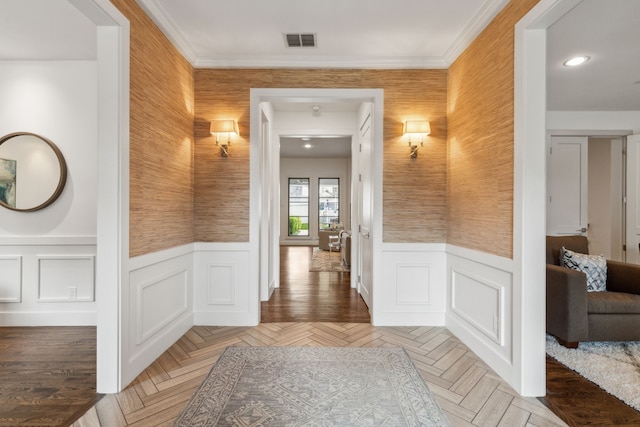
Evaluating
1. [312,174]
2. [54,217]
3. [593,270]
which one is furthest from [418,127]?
[312,174]

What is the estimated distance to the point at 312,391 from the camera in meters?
2.11

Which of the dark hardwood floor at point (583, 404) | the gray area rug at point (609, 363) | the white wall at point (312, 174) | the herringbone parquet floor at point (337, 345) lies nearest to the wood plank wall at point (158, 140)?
the herringbone parquet floor at point (337, 345)

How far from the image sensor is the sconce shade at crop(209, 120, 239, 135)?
10.5 feet

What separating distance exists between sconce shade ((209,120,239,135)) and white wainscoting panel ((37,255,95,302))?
6.10ft

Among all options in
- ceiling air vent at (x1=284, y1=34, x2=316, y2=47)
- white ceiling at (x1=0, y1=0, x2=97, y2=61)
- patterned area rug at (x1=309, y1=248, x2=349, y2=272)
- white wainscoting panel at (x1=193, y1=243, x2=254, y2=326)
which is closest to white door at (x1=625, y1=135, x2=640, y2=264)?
patterned area rug at (x1=309, y1=248, x2=349, y2=272)

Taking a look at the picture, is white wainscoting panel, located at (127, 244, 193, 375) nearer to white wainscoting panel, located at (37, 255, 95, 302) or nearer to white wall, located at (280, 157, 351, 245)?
white wainscoting panel, located at (37, 255, 95, 302)

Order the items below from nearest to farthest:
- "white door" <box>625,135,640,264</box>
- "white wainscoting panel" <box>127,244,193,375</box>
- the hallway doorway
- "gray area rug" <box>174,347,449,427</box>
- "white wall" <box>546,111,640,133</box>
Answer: "gray area rug" <box>174,347,449,427</box>, "white wainscoting panel" <box>127,244,193,375</box>, the hallway doorway, "white door" <box>625,135,640,264</box>, "white wall" <box>546,111,640,133</box>

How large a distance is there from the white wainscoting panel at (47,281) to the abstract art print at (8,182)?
391mm

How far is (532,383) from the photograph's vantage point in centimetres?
212

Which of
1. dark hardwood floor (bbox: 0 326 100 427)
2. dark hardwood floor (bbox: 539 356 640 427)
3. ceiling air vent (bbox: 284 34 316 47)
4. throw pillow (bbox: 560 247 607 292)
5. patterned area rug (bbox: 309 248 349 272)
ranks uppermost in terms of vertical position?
ceiling air vent (bbox: 284 34 316 47)

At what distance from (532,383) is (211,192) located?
10.3 feet

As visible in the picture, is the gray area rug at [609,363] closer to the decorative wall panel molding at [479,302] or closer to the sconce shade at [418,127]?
the decorative wall panel molding at [479,302]

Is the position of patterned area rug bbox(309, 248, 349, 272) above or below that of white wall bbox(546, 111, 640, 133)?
below

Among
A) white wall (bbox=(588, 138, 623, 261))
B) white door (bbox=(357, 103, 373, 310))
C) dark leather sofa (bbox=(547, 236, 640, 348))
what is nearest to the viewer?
dark leather sofa (bbox=(547, 236, 640, 348))
